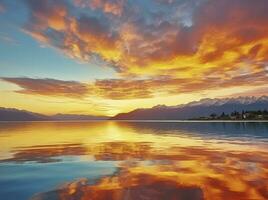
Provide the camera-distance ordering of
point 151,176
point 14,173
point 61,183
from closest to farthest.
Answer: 1. point 61,183
2. point 151,176
3. point 14,173

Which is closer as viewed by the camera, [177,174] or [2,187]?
[2,187]

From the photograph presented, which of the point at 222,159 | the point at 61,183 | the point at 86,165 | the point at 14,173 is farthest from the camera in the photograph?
the point at 222,159

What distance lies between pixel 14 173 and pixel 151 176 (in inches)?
356

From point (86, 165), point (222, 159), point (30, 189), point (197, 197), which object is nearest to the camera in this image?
point (197, 197)

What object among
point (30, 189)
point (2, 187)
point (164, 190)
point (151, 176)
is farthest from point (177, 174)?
point (2, 187)

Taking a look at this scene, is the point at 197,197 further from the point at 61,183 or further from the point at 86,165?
the point at 86,165

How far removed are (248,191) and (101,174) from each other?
8.99m

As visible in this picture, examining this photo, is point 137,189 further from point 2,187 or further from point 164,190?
point 2,187

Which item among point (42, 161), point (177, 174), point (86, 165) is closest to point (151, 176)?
point (177, 174)

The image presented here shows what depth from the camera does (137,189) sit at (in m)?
15.2

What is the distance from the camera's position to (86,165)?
23.7 m

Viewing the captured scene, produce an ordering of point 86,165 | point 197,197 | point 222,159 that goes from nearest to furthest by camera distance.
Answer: point 197,197, point 86,165, point 222,159

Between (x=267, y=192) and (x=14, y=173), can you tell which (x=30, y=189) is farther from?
(x=267, y=192)

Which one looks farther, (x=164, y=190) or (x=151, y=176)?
(x=151, y=176)
